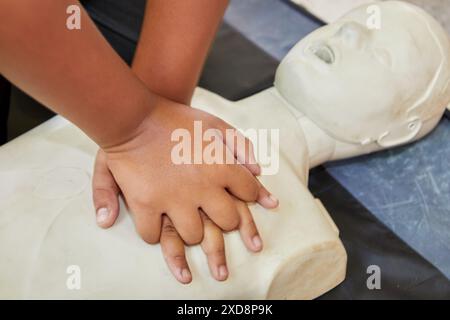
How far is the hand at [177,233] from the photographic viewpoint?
76 cm

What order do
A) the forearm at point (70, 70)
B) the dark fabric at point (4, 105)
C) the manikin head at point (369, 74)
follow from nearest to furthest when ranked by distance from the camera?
the forearm at point (70, 70) < the manikin head at point (369, 74) < the dark fabric at point (4, 105)

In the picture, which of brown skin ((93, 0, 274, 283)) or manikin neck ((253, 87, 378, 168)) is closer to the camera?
brown skin ((93, 0, 274, 283))

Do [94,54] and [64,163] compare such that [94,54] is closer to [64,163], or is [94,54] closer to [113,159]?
[113,159]

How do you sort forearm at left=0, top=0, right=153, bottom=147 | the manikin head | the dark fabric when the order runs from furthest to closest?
the dark fabric < the manikin head < forearm at left=0, top=0, right=153, bottom=147

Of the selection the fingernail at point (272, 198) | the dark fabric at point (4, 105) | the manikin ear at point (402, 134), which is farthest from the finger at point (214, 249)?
the dark fabric at point (4, 105)

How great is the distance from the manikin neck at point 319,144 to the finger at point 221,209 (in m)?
0.30

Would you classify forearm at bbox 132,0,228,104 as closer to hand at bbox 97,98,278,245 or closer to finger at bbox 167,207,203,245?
hand at bbox 97,98,278,245

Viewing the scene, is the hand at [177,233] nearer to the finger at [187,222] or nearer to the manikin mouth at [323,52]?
the finger at [187,222]

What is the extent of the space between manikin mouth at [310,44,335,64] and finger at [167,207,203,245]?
1.37 feet

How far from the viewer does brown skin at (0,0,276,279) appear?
593 millimetres

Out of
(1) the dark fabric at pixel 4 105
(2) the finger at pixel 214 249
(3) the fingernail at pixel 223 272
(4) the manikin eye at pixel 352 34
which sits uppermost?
(4) the manikin eye at pixel 352 34

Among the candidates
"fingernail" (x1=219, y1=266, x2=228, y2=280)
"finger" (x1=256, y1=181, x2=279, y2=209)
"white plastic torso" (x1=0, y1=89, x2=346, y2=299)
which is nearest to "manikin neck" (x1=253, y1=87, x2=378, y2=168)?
"white plastic torso" (x1=0, y1=89, x2=346, y2=299)

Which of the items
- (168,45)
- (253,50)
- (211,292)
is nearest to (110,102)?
(168,45)
